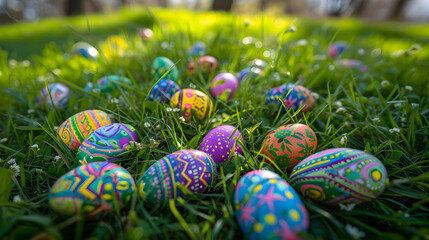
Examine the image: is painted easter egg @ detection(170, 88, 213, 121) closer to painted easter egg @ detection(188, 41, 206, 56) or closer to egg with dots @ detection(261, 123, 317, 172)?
egg with dots @ detection(261, 123, 317, 172)

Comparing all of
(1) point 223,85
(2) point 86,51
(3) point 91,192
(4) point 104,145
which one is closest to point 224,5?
(2) point 86,51

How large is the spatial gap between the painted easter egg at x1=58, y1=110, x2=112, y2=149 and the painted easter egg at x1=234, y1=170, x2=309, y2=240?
36.4 inches

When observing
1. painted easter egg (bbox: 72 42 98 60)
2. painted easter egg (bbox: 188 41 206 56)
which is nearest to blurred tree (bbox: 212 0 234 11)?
painted easter egg (bbox: 72 42 98 60)

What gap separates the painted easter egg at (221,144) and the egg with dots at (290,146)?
18cm

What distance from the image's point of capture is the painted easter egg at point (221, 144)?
46.8 inches

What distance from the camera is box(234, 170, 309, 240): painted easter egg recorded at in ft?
2.64

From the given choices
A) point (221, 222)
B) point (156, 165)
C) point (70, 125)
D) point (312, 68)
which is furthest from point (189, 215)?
point (312, 68)

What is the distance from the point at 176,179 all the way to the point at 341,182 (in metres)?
0.71

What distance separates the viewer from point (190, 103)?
141 centimetres

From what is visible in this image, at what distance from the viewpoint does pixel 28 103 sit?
5.62 feet

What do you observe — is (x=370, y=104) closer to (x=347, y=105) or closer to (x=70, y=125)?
(x=347, y=105)

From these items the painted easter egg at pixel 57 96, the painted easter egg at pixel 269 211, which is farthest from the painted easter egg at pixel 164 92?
the painted easter egg at pixel 269 211

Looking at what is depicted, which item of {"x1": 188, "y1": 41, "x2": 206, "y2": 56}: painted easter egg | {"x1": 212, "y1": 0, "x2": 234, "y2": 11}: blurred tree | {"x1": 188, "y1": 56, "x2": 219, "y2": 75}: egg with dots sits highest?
{"x1": 212, "y1": 0, "x2": 234, "y2": 11}: blurred tree

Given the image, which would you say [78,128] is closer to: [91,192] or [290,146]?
[91,192]
